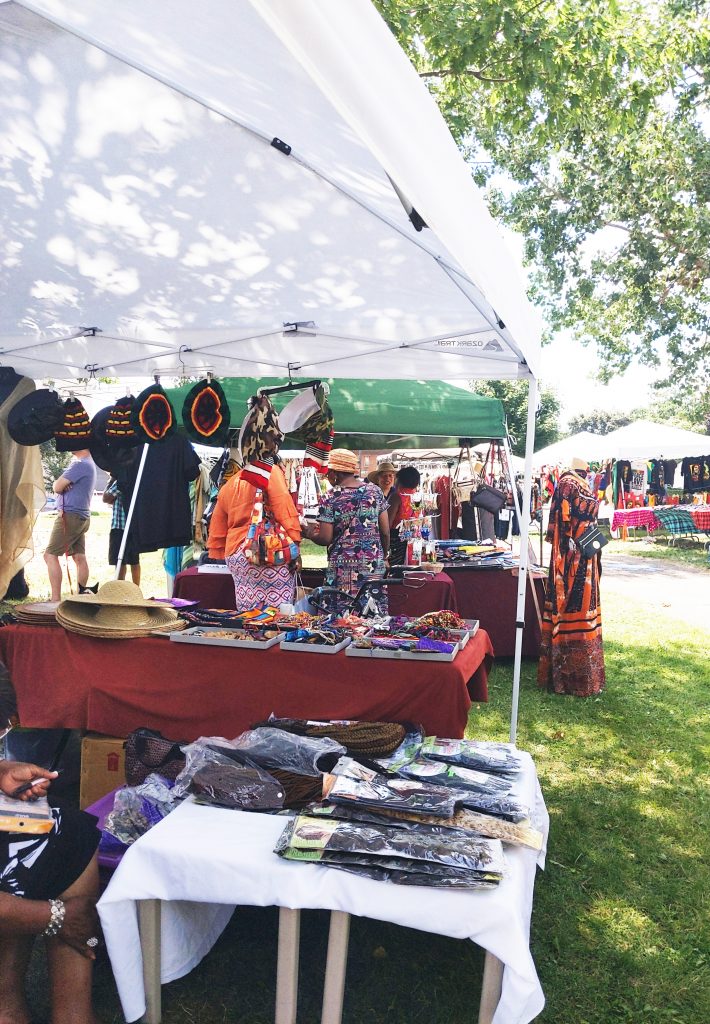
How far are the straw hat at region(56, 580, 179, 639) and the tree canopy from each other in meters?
5.92

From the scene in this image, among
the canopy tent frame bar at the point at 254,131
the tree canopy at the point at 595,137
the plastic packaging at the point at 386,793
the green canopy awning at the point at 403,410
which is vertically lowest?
the plastic packaging at the point at 386,793

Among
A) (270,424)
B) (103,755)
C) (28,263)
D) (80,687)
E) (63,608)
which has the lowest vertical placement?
(103,755)

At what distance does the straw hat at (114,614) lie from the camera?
10.4 feet

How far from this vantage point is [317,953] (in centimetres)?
246

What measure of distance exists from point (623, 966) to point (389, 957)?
0.77m

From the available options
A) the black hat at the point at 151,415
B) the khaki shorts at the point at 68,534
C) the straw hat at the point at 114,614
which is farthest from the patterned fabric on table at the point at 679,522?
the straw hat at the point at 114,614

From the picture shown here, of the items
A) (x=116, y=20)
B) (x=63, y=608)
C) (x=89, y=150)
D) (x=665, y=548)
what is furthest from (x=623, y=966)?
(x=665, y=548)

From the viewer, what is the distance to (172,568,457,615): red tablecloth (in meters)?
5.43

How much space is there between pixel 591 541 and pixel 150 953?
408 cm

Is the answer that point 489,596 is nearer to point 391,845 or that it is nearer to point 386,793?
point 386,793

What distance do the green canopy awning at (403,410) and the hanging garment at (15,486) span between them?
1.56 meters

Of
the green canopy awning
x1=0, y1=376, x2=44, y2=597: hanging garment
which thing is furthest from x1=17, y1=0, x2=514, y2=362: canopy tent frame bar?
x1=0, y1=376, x2=44, y2=597: hanging garment

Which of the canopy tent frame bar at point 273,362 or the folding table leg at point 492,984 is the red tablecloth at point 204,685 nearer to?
the folding table leg at point 492,984

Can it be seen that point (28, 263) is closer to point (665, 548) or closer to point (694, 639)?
point (694, 639)
